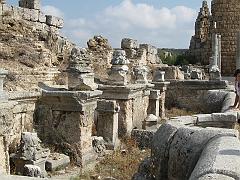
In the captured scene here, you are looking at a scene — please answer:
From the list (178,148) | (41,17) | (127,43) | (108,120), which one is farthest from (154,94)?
(127,43)

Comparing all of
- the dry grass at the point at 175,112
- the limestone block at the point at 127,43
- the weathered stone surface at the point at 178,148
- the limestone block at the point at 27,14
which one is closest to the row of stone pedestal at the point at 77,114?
the weathered stone surface at the point at 178,148

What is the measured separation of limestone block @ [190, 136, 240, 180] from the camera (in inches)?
120

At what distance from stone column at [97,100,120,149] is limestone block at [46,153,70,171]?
1757mm

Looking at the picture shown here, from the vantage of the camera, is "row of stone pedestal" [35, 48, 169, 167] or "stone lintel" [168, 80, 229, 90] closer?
"row of stone pedestal" [35, 48, 169, 167]

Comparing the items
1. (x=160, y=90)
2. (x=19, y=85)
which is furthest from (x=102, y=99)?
(x=160, y=90)

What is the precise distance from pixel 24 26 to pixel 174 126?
12165 millimetres

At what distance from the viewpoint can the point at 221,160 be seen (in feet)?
10.9

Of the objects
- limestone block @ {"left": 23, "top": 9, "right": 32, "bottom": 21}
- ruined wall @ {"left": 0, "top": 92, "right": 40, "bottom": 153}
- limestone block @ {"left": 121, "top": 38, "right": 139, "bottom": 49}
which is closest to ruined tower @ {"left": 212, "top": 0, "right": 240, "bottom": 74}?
limestone block @ {"left": 121, "top": 38, "right": 139, "bottom": 49}

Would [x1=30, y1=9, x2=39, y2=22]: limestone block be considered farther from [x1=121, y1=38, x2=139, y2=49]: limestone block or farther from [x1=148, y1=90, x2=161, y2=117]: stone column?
[x1=148, y1=90, x2=161, y2=117]: stone column

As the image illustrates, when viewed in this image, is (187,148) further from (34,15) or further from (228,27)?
(228,27)

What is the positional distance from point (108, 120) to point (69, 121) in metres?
1.56

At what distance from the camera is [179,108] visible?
15.8 m

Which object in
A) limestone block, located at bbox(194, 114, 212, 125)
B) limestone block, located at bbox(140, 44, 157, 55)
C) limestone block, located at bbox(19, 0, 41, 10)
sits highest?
limestone block, located at bbox(19, 0, 41, 10)

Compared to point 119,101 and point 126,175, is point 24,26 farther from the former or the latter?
point 126,175
